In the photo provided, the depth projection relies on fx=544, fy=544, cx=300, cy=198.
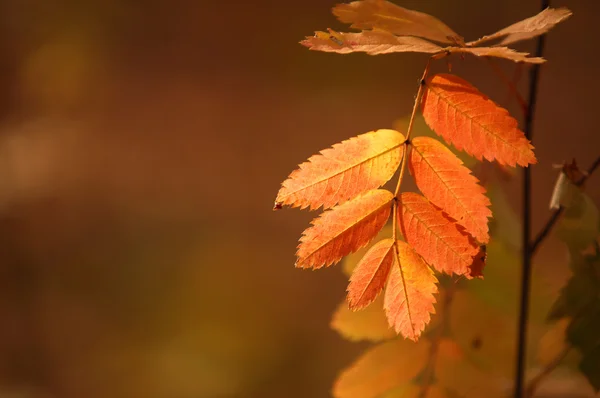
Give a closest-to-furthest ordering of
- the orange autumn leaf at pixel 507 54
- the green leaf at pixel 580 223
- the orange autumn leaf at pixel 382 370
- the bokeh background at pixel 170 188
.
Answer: the orange autumn leaf at pixel 507 54, the green leaf at pixel 580 223, the orange autumn leaf at pixel 382 370, the bokeh background at pixel 170 188

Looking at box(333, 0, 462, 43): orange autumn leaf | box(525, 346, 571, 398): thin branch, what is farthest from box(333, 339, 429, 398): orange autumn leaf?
box(333, 0, 462, 43): orange autumn leaf

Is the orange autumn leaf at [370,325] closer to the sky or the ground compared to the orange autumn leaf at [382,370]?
closer to the sky

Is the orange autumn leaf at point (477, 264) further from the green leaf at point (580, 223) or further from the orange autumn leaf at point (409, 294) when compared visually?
the green leaf at point (580, 223)

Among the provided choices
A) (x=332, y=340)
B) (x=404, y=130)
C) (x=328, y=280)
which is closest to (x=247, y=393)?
(x=332, y=340)

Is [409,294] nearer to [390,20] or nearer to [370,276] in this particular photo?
[370,276]

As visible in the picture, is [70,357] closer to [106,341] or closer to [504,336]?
[106,341]

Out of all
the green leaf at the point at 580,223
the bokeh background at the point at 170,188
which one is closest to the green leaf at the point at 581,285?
the green leaf at the point at 580,223

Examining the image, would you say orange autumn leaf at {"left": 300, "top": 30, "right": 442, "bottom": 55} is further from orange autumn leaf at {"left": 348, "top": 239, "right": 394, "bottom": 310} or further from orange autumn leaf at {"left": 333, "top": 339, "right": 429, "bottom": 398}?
orange autumn leaf at {"left": 333, "top": 339, "right": 429, "bottom": 398}
